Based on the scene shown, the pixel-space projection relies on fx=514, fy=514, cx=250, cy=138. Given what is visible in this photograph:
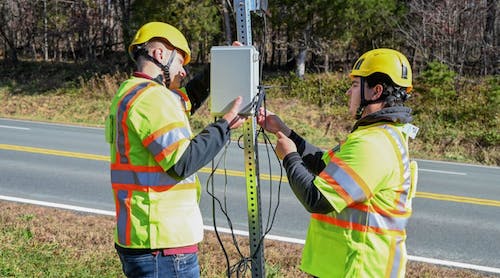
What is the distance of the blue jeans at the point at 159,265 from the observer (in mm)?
2586

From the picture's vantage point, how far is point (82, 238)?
5270mm

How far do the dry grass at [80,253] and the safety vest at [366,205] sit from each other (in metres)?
2.10

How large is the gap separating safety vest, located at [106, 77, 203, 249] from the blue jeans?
7cm

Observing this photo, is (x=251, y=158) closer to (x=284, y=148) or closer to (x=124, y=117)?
(x=284, y=148)

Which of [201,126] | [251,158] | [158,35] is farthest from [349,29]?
[158,35]

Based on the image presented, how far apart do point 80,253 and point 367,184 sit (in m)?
3.40

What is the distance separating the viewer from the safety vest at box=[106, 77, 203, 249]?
7.95 ft

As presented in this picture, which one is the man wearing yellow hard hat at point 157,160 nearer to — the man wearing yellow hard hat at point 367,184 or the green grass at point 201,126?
the man wearing yellow hard hat at point 367,184

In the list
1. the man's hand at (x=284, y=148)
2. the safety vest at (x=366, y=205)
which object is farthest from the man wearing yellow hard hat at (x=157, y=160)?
the safety vest at (x=366, y=205)

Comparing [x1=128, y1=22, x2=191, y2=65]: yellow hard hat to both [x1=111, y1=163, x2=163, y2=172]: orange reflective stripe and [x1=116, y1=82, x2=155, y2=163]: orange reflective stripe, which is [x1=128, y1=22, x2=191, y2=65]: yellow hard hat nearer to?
[x1=116, y1=82, x2=155, y2=163]: orange reflective stripe

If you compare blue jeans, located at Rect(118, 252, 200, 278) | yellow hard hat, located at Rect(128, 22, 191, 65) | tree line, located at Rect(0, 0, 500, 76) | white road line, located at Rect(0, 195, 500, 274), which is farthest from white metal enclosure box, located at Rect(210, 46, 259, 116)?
tree line, located at Rect(0, 0, 500, 76)

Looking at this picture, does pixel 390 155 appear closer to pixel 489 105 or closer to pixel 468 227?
pixel 468 227

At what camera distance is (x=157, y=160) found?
243 centimetres

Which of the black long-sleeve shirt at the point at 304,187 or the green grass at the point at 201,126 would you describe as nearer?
the black long-sleeve shirt at the point at 304,187
